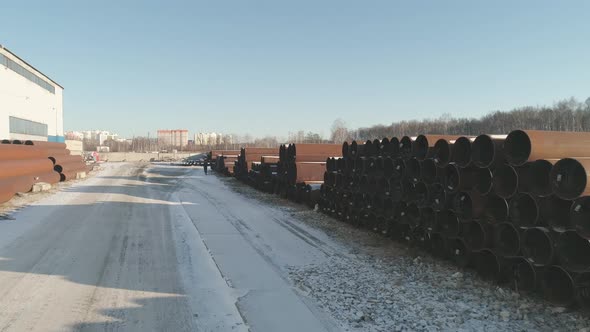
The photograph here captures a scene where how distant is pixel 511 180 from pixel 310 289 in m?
3.55

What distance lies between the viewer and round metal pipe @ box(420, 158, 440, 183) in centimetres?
835

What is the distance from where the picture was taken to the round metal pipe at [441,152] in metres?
7.81

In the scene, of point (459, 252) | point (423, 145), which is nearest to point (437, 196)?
point (459, 252)

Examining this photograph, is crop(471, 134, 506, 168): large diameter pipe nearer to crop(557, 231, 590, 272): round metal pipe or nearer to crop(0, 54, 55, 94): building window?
crop(557, 231, 590, 272): round metal pipe

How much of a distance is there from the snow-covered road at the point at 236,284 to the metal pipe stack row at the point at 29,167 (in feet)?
20.3

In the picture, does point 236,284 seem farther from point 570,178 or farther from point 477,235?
point 570,178

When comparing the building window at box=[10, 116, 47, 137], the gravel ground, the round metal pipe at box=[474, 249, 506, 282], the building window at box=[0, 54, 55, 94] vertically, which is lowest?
the gravel ground

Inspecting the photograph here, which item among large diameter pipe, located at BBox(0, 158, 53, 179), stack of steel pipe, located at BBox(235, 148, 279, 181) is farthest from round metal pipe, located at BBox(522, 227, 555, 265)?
stack of steel pipe, located at BBox(235, 148, 279, 181)

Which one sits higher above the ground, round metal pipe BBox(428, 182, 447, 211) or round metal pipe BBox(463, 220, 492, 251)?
round metal pipe BBox(428, 182, 447, 211)

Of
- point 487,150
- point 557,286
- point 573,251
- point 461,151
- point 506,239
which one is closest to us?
point 573,251

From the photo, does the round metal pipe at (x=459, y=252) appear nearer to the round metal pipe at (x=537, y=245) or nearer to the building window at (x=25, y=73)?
the round metal pipe at (x=537, y=245)

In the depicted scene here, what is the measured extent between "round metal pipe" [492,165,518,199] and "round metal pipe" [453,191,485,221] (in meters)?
0.48

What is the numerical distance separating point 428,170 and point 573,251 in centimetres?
341

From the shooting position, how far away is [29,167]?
785 inches
